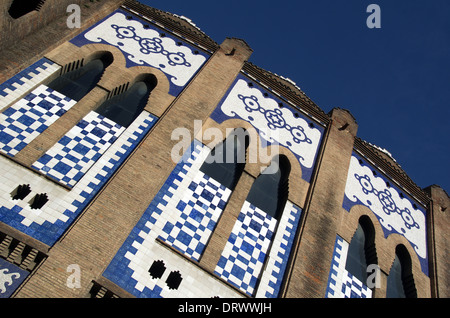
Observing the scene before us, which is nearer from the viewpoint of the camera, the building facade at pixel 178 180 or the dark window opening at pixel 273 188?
the building facade at pixel 178 180

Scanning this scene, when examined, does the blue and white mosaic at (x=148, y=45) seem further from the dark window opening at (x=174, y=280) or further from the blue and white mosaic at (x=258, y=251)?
the dark window opening at (x=174, y=280)

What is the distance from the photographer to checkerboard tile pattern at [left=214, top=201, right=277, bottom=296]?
499 centimetres

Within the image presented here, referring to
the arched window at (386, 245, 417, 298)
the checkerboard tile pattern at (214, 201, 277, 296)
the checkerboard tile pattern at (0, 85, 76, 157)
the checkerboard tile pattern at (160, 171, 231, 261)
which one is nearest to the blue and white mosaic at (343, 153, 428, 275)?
the arched window at (386, 245, 417, 298)

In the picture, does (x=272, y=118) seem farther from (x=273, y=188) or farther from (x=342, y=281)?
(x=342, y=281)

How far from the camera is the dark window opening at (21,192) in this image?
14.5 ft

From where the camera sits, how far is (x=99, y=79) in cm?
632

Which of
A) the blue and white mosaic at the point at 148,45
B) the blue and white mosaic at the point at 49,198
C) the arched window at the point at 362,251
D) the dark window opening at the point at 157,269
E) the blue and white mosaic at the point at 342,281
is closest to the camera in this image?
the blue and white mosaic at the point at 49,198

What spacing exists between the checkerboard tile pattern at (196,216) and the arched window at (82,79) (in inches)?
90.6

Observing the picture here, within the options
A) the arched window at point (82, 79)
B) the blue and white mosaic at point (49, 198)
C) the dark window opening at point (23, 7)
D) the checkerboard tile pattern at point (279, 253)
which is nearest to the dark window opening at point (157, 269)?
the blue and white mosaic at point (49, 198)

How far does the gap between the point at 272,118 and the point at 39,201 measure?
427cm

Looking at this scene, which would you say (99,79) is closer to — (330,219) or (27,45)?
(27,45)

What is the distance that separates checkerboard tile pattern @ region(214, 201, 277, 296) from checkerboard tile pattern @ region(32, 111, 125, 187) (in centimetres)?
217

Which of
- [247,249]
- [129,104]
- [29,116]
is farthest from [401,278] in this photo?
[29,116]
